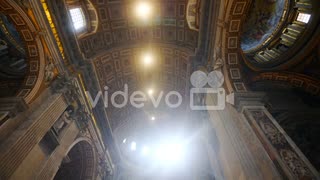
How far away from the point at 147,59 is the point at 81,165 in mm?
7412

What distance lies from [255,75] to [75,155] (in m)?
10.4

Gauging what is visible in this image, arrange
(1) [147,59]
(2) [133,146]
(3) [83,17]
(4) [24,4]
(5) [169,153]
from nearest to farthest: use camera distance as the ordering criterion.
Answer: (4) [24,4] → (3) [83,17] → (1) [147,59] → (5) [169,153] → (2) [133,146]

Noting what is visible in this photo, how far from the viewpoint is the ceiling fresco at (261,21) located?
1055cm

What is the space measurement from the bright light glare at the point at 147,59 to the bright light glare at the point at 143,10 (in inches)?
91.7

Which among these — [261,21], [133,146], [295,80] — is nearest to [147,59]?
[261,21]

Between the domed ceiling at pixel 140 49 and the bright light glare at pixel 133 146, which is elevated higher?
the domed ceiling at pixel 140 49

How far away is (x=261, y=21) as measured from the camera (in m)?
11.1

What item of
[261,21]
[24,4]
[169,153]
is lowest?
[169,153]

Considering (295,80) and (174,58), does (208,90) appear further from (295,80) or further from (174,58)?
(174,58)

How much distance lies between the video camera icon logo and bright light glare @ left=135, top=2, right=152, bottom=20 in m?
4.33

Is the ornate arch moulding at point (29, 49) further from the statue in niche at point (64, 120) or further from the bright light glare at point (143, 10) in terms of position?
the bright light glare at point (143, 10)

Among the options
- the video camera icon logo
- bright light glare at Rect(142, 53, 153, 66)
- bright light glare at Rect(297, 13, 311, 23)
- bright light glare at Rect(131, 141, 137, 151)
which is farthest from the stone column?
bright light glare at Rect(131, 141, 137, 151)

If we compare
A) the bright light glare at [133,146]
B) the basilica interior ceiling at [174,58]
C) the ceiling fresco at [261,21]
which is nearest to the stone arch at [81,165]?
the basilica interior ceiling at [174,58]

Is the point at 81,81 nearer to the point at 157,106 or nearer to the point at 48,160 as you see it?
the point at 48,160
